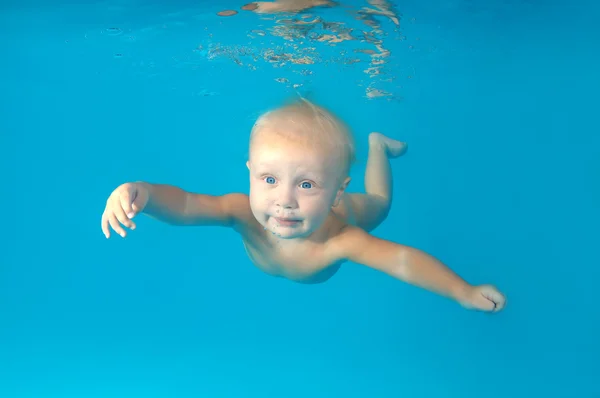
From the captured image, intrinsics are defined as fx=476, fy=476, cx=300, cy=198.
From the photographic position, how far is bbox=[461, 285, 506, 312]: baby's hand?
338 cm

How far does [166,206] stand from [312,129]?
1.26 m

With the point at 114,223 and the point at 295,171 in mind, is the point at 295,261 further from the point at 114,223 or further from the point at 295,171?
the point at 114,223

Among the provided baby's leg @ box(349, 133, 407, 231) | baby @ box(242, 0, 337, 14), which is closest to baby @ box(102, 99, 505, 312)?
baby's leg @ box(349, 133, 407, 231)

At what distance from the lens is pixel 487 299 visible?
3404 millimetres

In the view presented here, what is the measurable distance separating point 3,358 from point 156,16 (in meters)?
6.13

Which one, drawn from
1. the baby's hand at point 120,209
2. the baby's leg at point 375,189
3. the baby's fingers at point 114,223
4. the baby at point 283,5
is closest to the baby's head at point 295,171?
the baby's hand at point 120,209

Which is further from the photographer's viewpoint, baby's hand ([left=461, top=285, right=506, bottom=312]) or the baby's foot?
the baby's foot

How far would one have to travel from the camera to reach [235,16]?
6578 mm

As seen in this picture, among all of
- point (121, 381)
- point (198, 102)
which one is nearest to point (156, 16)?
point (198, 102)

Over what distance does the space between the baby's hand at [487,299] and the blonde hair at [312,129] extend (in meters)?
1.35

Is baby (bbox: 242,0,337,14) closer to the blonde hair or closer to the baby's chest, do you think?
the blonde hair

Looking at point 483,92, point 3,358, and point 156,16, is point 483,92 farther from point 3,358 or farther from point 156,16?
point 3,358

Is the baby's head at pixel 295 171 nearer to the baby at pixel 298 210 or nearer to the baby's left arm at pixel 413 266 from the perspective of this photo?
the baby at pixel 298 210

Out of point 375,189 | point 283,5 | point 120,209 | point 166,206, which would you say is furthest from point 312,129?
point 283,5
